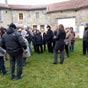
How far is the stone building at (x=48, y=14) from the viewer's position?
3353 centimetres

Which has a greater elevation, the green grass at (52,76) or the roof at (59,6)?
the roof at (59,6)

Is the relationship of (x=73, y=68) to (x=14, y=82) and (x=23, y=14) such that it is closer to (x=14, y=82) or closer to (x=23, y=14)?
(x=14, y=82)

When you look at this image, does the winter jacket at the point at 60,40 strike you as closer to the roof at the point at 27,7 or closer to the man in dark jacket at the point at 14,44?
the man in dark jacket at the point at 14,44

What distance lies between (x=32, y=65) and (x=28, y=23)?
32456mm

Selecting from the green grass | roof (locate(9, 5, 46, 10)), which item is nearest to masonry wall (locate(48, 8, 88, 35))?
roof (locate(9, 5, 46, 10))

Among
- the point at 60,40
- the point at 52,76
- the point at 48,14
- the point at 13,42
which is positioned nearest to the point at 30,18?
the point at 48,14

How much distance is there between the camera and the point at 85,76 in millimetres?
8422

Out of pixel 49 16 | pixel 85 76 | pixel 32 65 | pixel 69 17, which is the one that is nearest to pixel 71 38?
pixel 32 65

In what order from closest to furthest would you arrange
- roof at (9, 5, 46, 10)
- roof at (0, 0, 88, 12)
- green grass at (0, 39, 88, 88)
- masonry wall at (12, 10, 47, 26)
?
green grass at (0, 39, 88, 88), roof at (0, 0, 88, 12), masonry wall at (12, 10, 47, 26), roof at (9, 5, 46, 10)

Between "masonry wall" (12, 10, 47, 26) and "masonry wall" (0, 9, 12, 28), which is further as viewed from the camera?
"masonry wall" (12, 10, 47, 26)

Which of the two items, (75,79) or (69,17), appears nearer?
(75,79)

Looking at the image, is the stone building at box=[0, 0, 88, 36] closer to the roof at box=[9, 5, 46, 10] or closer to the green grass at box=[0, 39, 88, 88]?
the roof at box=[9, 5, 46, 10]

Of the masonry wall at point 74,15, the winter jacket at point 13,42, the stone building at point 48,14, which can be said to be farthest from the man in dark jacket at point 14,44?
the masonry wall at point 74,15

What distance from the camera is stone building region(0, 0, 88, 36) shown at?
33531 mm
